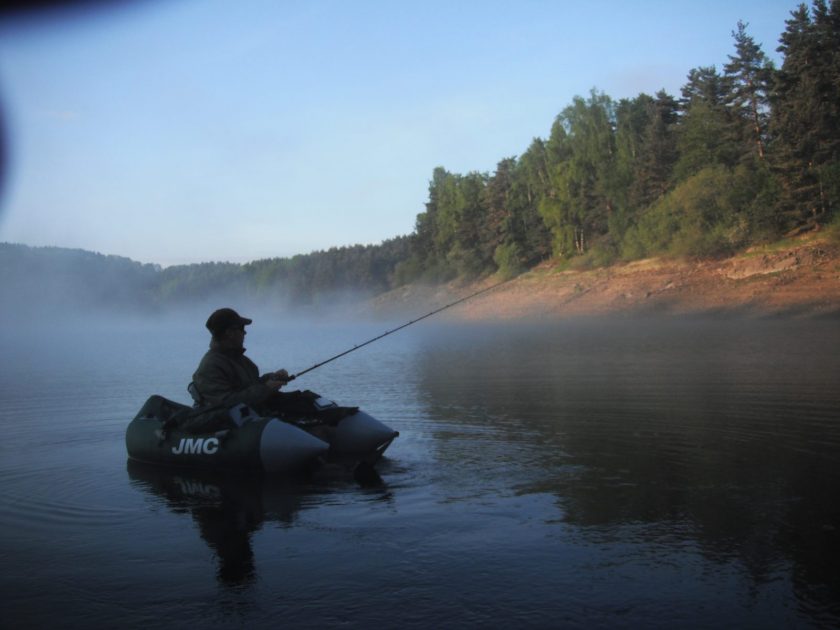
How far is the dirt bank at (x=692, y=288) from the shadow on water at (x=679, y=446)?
15.2 m

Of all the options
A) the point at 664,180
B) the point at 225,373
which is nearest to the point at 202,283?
the point at 664,180

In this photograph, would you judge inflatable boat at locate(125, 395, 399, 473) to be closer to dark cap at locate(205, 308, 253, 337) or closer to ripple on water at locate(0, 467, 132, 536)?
ripple on water at locate(0, 467, 132, 536)

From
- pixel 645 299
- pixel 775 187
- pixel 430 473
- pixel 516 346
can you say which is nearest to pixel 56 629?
pixel 430 473

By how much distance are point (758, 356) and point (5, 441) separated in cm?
1855

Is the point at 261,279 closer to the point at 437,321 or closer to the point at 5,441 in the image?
the point at 437,321

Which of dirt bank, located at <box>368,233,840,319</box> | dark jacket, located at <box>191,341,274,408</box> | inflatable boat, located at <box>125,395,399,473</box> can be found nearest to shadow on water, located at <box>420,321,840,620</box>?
inflatable boat, located at <box>125,395,399,473</box>

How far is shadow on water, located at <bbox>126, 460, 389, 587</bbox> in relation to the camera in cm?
672

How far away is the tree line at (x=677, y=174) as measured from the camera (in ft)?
144

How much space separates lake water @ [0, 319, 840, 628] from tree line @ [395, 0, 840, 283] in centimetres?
3347

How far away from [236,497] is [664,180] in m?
58.8

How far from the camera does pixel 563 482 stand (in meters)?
8.57

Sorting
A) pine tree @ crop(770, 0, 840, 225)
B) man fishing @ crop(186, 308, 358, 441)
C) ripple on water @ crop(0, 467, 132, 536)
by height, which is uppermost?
pine tree @ crop(770, 0, 840, 225)

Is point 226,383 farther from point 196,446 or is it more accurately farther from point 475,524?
point 475,524

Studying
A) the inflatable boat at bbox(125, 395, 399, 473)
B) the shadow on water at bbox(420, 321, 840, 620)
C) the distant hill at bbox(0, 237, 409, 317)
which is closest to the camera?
the shadow on water at bbox(420, 321, 840, 620)
